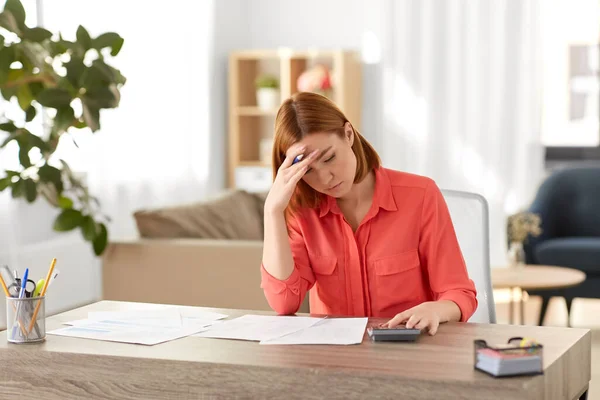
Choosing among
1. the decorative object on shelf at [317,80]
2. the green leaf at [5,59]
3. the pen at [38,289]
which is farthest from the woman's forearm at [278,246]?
the decorative object on shelf at [317,80]

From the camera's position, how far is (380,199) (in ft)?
7.21

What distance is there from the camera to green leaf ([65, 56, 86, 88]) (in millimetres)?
2846

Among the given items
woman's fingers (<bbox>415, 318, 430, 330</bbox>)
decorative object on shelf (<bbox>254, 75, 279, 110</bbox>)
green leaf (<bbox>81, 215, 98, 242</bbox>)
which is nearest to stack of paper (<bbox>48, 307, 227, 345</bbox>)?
woman's fingers (<bbox>415, 318, 430, 330</bbox>)

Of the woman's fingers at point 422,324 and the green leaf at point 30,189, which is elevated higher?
the green leaf at point 30,189

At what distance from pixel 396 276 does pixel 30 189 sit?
1.55 m

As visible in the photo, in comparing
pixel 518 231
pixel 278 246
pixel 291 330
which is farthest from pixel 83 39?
pixel 518 231

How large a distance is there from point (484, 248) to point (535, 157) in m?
4.15

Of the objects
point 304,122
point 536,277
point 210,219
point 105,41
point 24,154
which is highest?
point 105,41

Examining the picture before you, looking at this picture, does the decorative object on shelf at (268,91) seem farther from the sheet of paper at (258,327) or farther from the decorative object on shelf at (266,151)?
the sheet of paper at (258,327)

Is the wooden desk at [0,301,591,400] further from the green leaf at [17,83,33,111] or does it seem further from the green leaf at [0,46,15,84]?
the green leaf at [17,83,33,111]

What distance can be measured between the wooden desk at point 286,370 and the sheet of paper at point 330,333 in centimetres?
3

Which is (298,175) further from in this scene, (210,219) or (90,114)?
(210,219)

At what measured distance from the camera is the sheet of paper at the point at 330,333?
1.76 meters

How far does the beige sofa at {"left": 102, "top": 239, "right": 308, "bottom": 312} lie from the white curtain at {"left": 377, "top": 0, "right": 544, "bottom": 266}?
311cm
